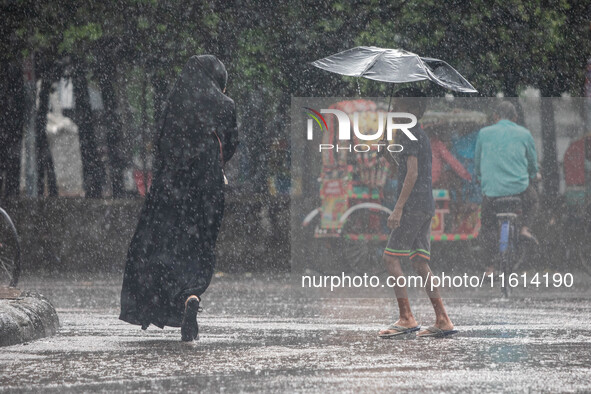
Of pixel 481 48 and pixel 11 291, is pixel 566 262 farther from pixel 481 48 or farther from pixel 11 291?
pixel 11 291

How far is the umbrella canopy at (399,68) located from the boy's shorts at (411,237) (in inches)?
49.8

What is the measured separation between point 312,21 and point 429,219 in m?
8.70

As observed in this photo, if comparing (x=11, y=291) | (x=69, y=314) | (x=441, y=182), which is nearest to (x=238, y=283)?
(x=441, y=182)

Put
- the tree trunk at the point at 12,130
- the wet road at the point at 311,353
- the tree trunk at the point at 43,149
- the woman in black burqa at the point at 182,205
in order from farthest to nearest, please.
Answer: the tree trunk at the point at 43,149
the tree trunk at the point at 12,130
the woman in black burqa at the point at 182,205
the wet road at the point at 311,353

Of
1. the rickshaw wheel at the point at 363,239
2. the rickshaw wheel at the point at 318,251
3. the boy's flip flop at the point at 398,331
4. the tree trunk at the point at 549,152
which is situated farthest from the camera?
the tree trunk at the point at 549,152

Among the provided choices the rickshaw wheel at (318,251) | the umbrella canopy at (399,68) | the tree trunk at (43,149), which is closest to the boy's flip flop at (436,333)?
the umbrella canopy at (399,68)

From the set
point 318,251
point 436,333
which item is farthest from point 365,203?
point 436,333

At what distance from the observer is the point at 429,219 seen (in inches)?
360

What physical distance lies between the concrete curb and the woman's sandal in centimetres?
112

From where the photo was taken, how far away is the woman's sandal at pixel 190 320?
8.51 meters

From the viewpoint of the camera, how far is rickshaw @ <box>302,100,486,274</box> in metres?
16.1

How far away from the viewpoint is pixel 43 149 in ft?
63.2

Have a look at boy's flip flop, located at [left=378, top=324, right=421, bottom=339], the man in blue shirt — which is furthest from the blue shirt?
boy's flip flop, located at [left=378, top=324, right=421, bottom=339]

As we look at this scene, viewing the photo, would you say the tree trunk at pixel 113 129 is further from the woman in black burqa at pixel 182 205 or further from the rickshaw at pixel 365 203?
the woman in black burqa at pixel 182 205
